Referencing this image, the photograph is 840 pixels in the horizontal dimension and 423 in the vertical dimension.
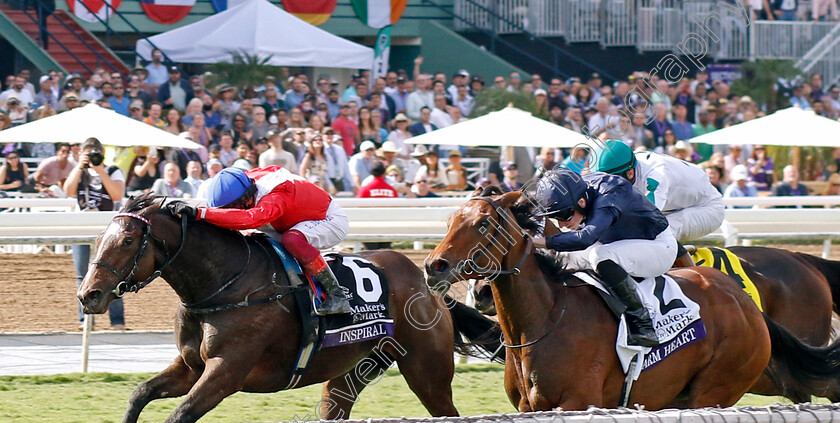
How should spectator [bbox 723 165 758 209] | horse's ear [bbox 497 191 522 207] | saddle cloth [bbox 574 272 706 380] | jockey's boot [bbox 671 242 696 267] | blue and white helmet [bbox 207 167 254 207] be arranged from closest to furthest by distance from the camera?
1. horse's ear [bbox 497 191 522 207]
2. saddle cloth [bbox 574 272 706 380]
3. blue and white helmet [bbox 207 167 254 207]
4. jockey's boot [bbox 671 242 696 267]
5. spectator [bbox 723 165 758 209]

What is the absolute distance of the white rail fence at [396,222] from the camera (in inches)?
304

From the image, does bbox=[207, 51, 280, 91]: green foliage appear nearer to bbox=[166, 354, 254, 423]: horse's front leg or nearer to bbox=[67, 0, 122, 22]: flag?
bbox=[67, 0, 122, 22]: flag

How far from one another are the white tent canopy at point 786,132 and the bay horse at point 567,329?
8217 mm

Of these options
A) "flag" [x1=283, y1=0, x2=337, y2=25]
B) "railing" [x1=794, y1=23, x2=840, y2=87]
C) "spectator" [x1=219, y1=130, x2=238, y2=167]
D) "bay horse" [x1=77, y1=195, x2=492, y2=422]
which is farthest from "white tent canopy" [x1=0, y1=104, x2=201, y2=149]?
"railing" [x1=794, y1=23, x2=840, y2=87]

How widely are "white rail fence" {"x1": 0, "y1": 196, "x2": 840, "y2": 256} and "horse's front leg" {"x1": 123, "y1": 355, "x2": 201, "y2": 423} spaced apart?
2.53 metres

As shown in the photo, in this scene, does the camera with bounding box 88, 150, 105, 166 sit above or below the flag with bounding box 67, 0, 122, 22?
below

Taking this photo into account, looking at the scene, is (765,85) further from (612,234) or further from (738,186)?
(612,234)

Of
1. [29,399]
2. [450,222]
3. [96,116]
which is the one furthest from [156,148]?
[450,222]

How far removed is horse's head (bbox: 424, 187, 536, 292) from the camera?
433 cm

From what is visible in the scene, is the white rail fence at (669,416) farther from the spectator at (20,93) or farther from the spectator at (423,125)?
the spectator at (20,93)

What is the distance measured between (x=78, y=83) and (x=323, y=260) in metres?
8.95

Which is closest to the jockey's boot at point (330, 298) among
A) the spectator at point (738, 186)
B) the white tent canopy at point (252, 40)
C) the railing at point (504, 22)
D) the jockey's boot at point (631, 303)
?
the jockey's boot at point (631, 303)

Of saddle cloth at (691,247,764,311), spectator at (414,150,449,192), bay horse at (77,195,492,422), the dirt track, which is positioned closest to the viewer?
bay horse at (77,195,492,422)

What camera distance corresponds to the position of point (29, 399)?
6.36 m
